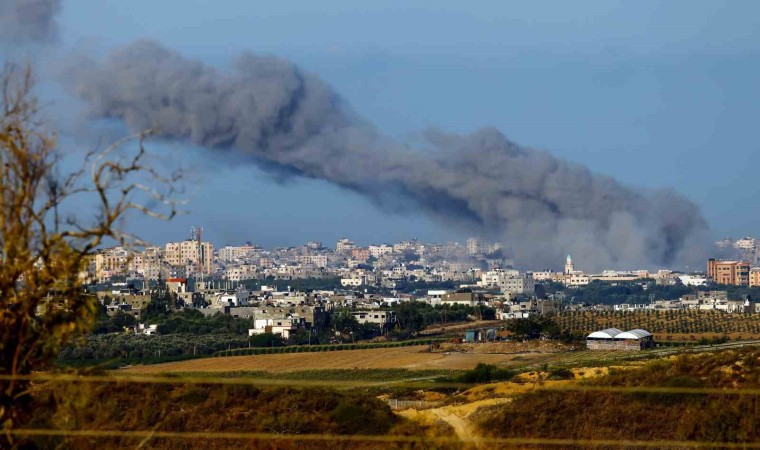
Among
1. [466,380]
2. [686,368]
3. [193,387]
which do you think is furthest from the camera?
[466,380]

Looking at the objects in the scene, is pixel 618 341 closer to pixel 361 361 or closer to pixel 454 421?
pixel 361 361

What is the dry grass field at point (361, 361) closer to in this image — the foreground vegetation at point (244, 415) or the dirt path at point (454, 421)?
the dirt path at point (454, 421)

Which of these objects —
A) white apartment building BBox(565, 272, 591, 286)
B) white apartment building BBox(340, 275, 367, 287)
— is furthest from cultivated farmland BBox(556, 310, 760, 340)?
white apartment building BBox(340, 275, 367, 287)

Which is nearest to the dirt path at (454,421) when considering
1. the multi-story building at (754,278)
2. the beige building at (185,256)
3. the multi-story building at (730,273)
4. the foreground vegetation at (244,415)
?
the foreground vegetation at (244,415)

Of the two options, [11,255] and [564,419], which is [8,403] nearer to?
[11,255]

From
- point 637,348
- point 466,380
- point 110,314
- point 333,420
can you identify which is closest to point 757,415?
point 333,420

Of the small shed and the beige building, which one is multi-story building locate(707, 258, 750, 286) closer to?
the beige building
